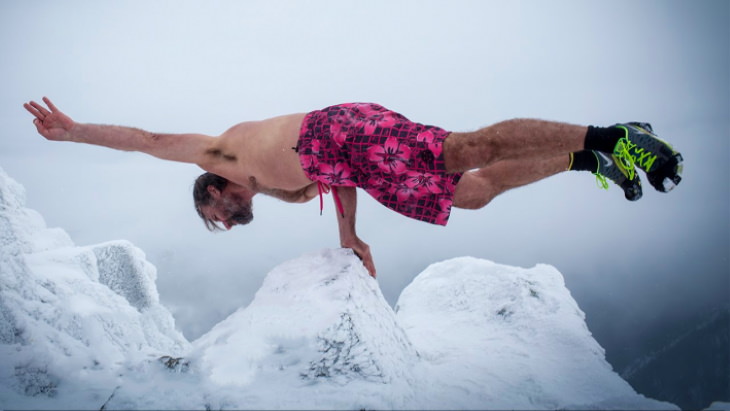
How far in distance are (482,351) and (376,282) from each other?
71 centimetres

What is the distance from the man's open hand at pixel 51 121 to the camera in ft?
7.68

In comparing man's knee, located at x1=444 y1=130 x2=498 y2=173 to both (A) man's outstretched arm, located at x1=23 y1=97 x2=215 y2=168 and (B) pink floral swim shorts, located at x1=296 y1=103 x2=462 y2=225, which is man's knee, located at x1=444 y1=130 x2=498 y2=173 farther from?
(A) man's outstretched arm, located at x1=23 y1=97 x2=215 y2=168

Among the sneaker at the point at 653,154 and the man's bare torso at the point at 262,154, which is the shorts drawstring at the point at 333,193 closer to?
the man's bare torso at the point at 262,154

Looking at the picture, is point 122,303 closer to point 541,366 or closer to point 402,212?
point 402,212

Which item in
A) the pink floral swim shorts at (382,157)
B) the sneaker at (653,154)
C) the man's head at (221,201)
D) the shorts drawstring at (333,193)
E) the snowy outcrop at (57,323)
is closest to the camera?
the snowy outcrop at (57,323)

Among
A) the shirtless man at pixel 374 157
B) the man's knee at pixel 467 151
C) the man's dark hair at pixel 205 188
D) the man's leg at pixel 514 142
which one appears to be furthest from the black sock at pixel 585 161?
the man's dark hair at pixel 205 188

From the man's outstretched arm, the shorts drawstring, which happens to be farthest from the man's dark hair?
the shorts drawstring

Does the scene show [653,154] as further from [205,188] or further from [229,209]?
[205,188]

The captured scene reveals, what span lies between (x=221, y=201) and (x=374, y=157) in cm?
114

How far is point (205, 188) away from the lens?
2.61 meters

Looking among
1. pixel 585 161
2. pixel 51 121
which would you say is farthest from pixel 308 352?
pixel 51 121

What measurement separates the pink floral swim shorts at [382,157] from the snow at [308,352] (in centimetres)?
45

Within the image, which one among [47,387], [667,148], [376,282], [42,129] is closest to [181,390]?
[47,387]

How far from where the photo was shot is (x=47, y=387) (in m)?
1.68
